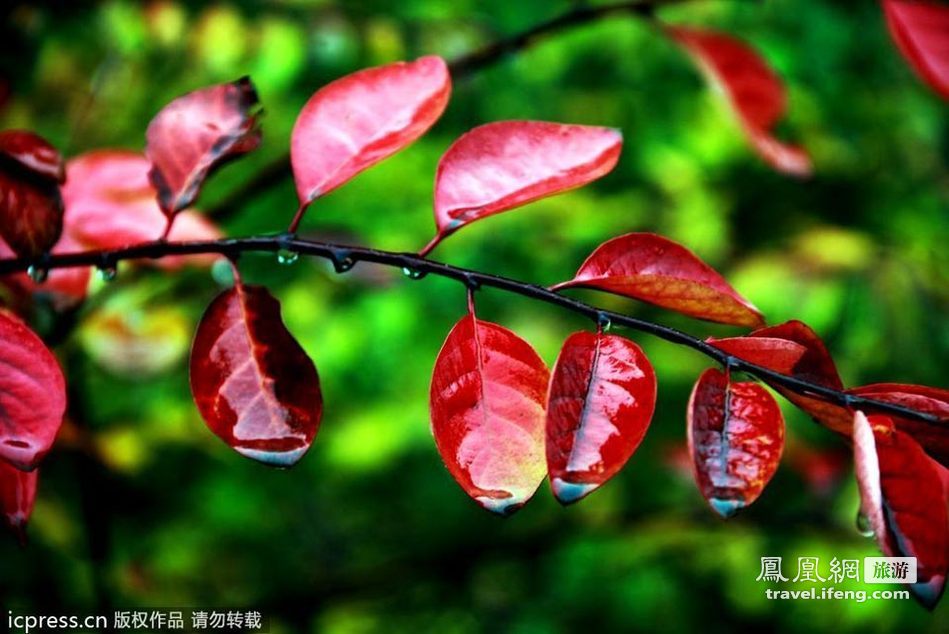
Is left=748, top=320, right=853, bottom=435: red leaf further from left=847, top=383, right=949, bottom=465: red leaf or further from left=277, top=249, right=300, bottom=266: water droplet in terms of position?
left=277, top=249, right=300, bottom=266: water droplet

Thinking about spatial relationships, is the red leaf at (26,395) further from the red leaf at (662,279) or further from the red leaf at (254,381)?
the red leaf at (662,279)

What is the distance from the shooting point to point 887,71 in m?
1.81

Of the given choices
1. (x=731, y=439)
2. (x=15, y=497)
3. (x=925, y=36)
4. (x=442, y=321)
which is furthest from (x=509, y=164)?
(x=442, y=321)

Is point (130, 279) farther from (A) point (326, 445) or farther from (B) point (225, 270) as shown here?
(A) point (326, 445)

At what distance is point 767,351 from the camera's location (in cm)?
37

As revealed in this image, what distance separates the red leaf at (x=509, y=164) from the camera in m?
0.41

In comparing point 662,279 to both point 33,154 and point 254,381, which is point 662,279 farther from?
point 33,154

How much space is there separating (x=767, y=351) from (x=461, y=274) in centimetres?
14

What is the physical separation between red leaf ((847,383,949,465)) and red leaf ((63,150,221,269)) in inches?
17.1

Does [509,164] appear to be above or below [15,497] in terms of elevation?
above

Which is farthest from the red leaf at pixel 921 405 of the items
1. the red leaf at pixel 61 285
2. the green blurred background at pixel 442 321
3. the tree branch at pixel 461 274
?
the green blurred background at pixel 442 321

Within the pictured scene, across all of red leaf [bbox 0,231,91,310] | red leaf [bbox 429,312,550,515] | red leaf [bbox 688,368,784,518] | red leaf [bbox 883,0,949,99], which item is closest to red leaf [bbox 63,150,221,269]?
red leaf [bbox 0,231,91,310]

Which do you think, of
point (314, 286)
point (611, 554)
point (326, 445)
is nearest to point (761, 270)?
point (611, 554)

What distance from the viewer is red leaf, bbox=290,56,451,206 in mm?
431
